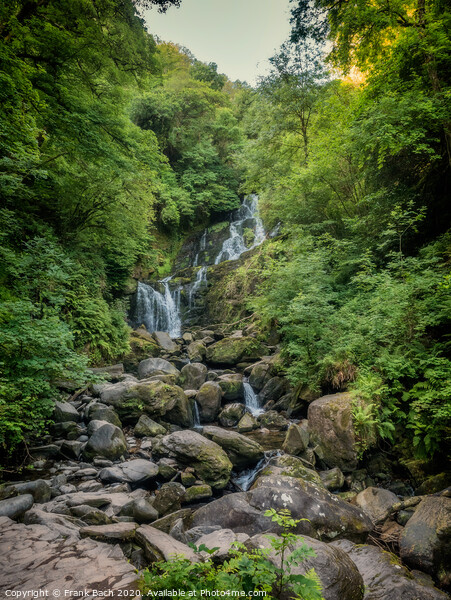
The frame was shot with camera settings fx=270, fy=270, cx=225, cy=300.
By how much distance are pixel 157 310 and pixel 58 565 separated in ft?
50.6

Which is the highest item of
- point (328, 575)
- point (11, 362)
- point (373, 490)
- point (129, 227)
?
point (129, 227)

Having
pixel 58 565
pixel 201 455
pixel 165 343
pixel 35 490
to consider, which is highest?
pixel 165 343

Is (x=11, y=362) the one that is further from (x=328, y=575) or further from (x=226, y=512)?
(x=328, y=575)

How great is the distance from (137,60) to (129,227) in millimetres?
5608

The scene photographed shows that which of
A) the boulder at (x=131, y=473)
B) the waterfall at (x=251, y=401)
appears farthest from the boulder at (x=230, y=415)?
the boulder at (x=131, y=473)

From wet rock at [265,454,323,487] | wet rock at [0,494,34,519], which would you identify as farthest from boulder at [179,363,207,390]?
wet rock at [0,494,34,519]

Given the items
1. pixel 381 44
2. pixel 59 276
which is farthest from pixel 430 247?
pixel 59 276

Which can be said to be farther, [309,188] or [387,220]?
[309,188]

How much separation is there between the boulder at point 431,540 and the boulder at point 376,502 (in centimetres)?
69

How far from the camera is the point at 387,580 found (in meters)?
2.91

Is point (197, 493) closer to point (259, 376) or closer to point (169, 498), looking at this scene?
point (169, 498)

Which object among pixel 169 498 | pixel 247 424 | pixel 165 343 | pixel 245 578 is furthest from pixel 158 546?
pixel 165 343

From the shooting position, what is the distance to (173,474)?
5559 millimetres

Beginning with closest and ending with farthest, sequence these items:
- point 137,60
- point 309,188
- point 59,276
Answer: point 59,276, point 137,60, point 309,188
